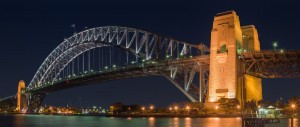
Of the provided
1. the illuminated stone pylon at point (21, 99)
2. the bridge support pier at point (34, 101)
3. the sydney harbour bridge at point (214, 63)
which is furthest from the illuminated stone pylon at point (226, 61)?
the illuminated stone pylon at point (21, 99)

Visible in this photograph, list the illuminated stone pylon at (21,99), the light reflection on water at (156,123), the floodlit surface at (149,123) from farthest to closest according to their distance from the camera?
the illuminated stone pylon at (21,99) < the floodlit surface at (149,123) < the light reflection on water at (156,123)

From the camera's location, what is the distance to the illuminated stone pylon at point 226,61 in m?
60.3

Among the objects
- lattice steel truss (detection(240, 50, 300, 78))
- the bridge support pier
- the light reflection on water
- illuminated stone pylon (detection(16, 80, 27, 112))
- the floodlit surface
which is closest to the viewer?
the light reflection on water

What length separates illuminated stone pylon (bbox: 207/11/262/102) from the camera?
6034 cm

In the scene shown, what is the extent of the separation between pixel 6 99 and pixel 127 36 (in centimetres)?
6548

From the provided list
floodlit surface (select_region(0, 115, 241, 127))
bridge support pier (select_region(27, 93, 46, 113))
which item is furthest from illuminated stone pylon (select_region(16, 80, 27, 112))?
floodlit surface (select_region(0, 115, 241, 127))

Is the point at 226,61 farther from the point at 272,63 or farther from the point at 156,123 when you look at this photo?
the point at 156,123

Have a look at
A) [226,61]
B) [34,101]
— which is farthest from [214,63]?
[34,101]

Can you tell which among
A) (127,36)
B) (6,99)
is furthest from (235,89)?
(6,99)

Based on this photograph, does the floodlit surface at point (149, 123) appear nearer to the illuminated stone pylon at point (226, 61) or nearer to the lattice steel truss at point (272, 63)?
the illuminated stone pylon at point (226, 61)

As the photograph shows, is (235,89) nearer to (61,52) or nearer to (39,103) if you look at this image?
(61,52)

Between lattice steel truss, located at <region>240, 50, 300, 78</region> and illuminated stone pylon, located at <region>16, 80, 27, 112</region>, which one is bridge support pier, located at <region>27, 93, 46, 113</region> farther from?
lattice steel truss, located at <region>240, 50, 300, 78</region>

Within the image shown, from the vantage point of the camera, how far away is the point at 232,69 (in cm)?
6034

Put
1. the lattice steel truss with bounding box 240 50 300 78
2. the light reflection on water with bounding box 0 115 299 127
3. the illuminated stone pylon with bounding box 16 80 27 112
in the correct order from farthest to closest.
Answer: the illuminated stone pylon with bounding box 16 80 27 112 → the lattice steel truss with bounding box 240 50 300 78 → the light reflection on water with bounding box 0 115 299 127
